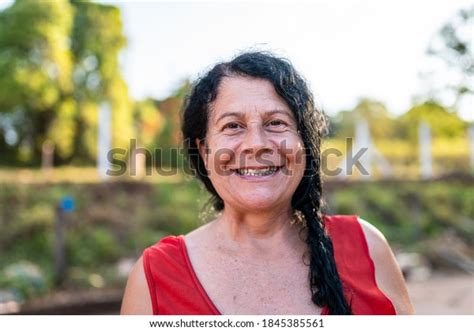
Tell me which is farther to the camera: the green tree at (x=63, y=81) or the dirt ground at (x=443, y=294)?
the green tree at (x=63, y=81)

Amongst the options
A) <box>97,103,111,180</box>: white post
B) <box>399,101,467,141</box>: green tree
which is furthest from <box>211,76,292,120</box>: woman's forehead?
<box>97,103,111,180</box>: white post

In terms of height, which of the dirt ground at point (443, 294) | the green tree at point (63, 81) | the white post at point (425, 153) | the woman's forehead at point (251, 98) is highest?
the green tree at point (63, 81)

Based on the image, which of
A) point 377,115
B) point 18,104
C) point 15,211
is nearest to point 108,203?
point 15,211

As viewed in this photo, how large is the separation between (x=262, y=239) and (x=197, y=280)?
0.58 feet

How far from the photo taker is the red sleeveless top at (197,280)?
1134 millimetres

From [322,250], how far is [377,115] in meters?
10.0

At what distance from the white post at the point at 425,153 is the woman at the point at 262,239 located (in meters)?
7.22

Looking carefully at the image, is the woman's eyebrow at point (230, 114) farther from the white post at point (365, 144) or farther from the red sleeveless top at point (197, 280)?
the white post at point (365, 144)

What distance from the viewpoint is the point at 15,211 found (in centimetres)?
577

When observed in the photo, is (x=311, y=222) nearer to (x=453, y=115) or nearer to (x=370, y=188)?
(x=453, y=115)

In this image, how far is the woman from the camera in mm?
1141

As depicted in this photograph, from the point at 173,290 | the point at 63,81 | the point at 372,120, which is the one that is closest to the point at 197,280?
the point at 173,290

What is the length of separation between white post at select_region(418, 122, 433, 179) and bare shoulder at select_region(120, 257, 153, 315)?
24.4ft

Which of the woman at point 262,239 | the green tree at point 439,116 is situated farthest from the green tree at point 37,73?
the woman at point 262,239
